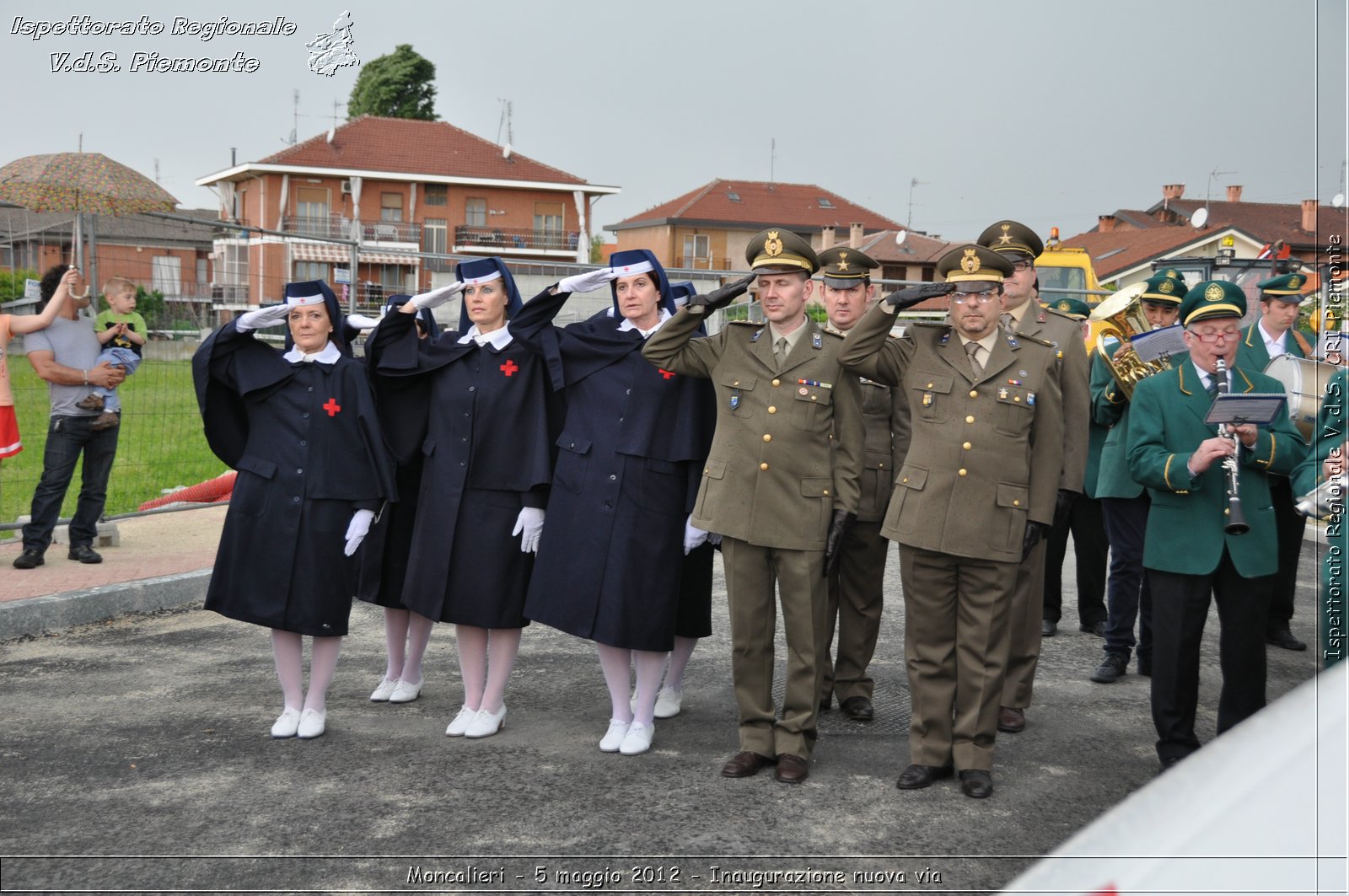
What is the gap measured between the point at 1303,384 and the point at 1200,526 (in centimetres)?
84

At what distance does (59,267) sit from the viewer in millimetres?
8516

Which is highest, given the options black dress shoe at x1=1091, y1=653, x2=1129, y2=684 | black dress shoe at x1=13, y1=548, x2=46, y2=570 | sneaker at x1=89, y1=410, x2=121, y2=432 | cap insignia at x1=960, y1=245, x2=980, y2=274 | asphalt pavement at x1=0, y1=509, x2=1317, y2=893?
cap insignia at x1=960, y1=245, x2=980, y2=274

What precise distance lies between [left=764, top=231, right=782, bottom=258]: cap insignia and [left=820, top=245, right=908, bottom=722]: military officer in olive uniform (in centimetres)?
98

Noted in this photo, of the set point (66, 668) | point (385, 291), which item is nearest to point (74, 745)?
point (66, 668)

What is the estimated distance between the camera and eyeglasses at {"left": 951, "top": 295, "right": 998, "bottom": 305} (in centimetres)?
491

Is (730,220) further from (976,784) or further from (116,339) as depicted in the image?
(976,784)

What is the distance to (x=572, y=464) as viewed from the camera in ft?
18.1

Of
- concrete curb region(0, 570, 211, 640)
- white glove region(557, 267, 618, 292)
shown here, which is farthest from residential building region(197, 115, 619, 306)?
white glove region(557, 267, 618, 292)

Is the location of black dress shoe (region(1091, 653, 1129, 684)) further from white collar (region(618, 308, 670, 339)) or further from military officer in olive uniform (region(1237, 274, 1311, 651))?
white collar (region(618, 308, 670, 339))

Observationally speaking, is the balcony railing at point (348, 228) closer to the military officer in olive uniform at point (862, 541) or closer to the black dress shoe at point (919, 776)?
the military officer in olive uniform at point (862, 541)

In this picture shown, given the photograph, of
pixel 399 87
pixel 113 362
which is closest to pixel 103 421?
pixel 113 362

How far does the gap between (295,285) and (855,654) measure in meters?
3.21

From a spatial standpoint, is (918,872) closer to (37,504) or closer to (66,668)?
(66,668)

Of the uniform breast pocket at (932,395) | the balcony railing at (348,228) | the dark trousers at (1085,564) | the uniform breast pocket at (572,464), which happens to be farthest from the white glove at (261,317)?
the balcony railing at (348,228)
